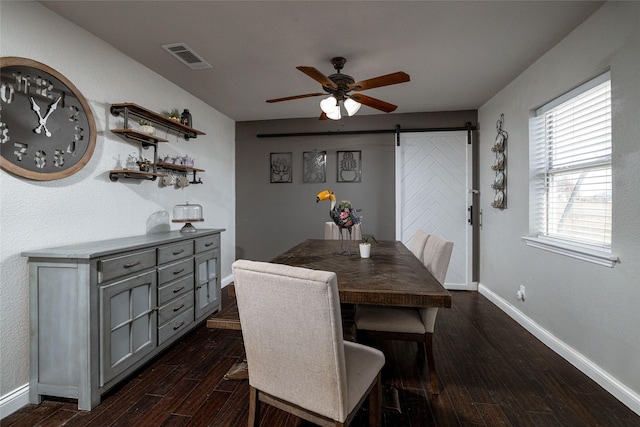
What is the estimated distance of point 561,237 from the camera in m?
2.57

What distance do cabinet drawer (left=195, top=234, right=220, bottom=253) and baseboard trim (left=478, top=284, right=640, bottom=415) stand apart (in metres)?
3.12

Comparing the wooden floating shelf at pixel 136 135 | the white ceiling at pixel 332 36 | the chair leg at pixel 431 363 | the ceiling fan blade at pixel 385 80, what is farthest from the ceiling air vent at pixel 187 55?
the chair leg at pixel 431 363

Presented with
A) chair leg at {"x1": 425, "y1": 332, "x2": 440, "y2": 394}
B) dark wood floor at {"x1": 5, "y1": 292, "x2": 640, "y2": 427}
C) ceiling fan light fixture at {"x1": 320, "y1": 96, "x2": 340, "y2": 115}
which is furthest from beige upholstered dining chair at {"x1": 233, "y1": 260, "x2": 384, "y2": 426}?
ceiling fan light fixture at {"x1": 320, "y1": 96, "x2": 340, "y2": 115}

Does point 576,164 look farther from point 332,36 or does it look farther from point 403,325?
point 332,36

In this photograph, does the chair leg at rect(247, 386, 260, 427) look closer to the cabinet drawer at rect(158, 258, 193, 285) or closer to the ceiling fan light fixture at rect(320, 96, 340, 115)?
the cabinet drawer at rect(158, 258, 193, 285)

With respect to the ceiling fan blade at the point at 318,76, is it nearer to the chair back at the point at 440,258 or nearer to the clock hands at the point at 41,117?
the chair back at the point at 440,258

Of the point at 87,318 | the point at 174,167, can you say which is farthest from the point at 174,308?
the point at 174,167

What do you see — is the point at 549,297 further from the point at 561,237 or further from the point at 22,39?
the point at 22,39

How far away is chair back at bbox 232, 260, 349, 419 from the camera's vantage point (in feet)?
3.42

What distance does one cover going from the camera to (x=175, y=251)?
8.20 feet

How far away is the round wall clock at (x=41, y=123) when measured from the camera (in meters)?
1.74

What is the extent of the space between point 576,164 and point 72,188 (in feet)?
12.3

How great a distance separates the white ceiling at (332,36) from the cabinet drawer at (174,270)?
178cm

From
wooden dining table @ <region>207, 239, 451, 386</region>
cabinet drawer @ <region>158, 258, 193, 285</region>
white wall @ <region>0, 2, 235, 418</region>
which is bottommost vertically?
cabinet drawer @ <region>158, 258, 193, 285</region>
